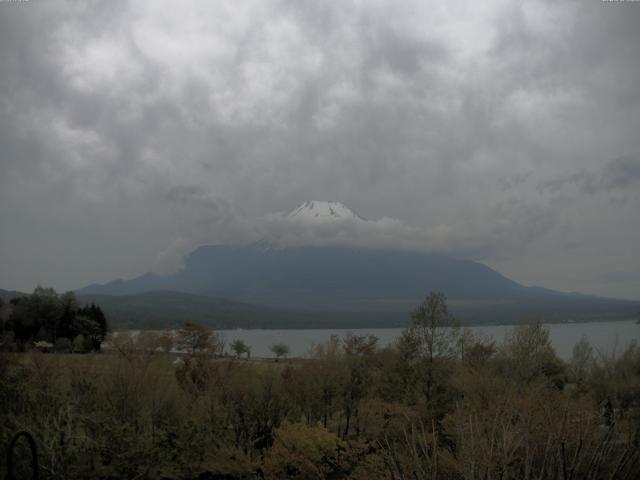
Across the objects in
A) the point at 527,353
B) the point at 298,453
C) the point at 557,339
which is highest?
the point at 527,353

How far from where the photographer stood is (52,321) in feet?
244

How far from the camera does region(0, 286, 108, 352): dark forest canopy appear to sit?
72062mm

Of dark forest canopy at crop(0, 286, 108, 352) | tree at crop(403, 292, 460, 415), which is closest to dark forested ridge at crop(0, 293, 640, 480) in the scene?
tree at crop(403, 292, 460, 415)

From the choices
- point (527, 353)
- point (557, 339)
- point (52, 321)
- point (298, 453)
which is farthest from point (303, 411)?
point (557, 339)

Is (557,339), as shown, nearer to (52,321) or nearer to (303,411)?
(52,321)

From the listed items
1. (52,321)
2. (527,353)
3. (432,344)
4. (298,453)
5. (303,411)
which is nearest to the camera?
(298,453)

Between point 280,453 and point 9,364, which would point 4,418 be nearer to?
point 9,364

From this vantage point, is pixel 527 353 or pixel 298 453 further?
pixel 527 353

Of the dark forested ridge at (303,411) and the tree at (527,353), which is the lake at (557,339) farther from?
the dark forested ridge at (303,411)

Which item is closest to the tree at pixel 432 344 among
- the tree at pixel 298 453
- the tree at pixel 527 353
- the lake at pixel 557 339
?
the tree at pixel 527 353

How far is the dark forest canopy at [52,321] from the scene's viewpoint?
72062 millimetres

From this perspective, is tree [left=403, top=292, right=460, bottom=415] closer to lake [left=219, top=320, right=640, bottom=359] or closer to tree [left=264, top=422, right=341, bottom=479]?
tree [left=264, top=422, right=341, bottom=479]

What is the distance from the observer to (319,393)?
32.0 m

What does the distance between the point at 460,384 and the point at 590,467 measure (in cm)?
2325
